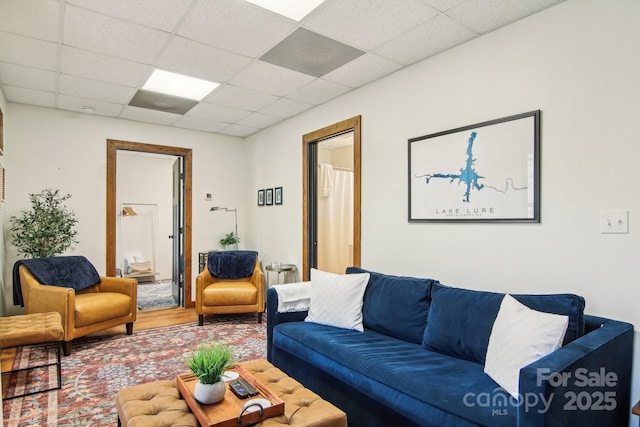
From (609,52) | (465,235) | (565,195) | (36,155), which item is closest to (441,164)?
(465,235)

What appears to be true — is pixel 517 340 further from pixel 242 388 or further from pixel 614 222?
pixel 242 388

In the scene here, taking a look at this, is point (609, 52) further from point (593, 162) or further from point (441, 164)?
point (441, 164)

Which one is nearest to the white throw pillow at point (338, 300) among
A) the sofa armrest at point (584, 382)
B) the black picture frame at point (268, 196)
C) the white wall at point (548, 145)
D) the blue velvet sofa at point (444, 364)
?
the blue velvet sofa at point (444, 364)

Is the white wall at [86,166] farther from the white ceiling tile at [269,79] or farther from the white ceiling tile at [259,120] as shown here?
the white ceiling tile at [269,79]

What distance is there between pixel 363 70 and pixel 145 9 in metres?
1.75

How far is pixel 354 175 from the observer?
374 cm

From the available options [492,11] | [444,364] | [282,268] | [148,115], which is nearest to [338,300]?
[444,364]

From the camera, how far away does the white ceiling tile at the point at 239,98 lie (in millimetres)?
3826

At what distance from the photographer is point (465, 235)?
9.08 ft

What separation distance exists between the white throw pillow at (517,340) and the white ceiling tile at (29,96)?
4.60 metres

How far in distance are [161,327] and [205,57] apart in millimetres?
3046

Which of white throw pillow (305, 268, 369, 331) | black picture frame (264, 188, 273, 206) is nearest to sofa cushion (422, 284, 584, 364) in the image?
white throw pillow (305, 268, 369, 331)

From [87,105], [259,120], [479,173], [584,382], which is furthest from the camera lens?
[259,120]

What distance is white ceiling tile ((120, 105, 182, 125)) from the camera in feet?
14.7
